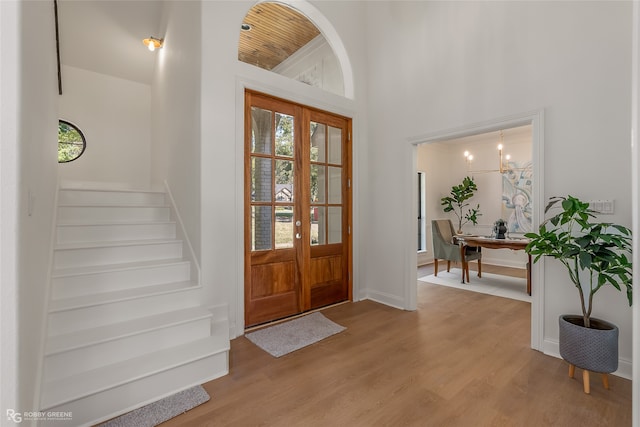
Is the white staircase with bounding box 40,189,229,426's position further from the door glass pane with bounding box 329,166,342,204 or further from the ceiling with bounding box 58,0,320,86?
the ceiling with bounding box 58,0,320,86

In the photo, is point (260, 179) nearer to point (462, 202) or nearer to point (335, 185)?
point (335, 185)

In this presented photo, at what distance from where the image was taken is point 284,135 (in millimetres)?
3215

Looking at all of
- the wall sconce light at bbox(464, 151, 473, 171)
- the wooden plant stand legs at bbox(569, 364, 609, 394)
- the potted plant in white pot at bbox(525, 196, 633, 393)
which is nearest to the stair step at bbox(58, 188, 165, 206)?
the potted plant in white pot at bbox(525, 196, 633, 393)

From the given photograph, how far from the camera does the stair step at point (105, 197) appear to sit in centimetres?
315

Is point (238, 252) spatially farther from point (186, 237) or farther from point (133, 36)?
point (133, 36)

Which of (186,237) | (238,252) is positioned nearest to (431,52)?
(238,252)

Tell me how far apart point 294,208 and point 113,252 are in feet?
5.73

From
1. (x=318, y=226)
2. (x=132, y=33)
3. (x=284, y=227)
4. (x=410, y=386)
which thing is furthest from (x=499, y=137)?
(x=132, y=33)

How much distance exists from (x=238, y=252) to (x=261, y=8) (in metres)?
3.12

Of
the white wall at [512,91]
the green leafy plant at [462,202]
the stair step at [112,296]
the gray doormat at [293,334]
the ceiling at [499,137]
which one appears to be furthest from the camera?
the green leafy plant at [462,202]

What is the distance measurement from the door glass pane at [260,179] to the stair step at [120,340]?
1218 millimetres

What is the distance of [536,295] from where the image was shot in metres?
2.48

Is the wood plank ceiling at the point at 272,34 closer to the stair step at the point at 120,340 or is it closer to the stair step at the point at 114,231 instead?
the stair step at the point at 114,231

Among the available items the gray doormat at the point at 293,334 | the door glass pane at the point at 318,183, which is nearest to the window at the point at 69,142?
the door glass pane at the point at 318,183
